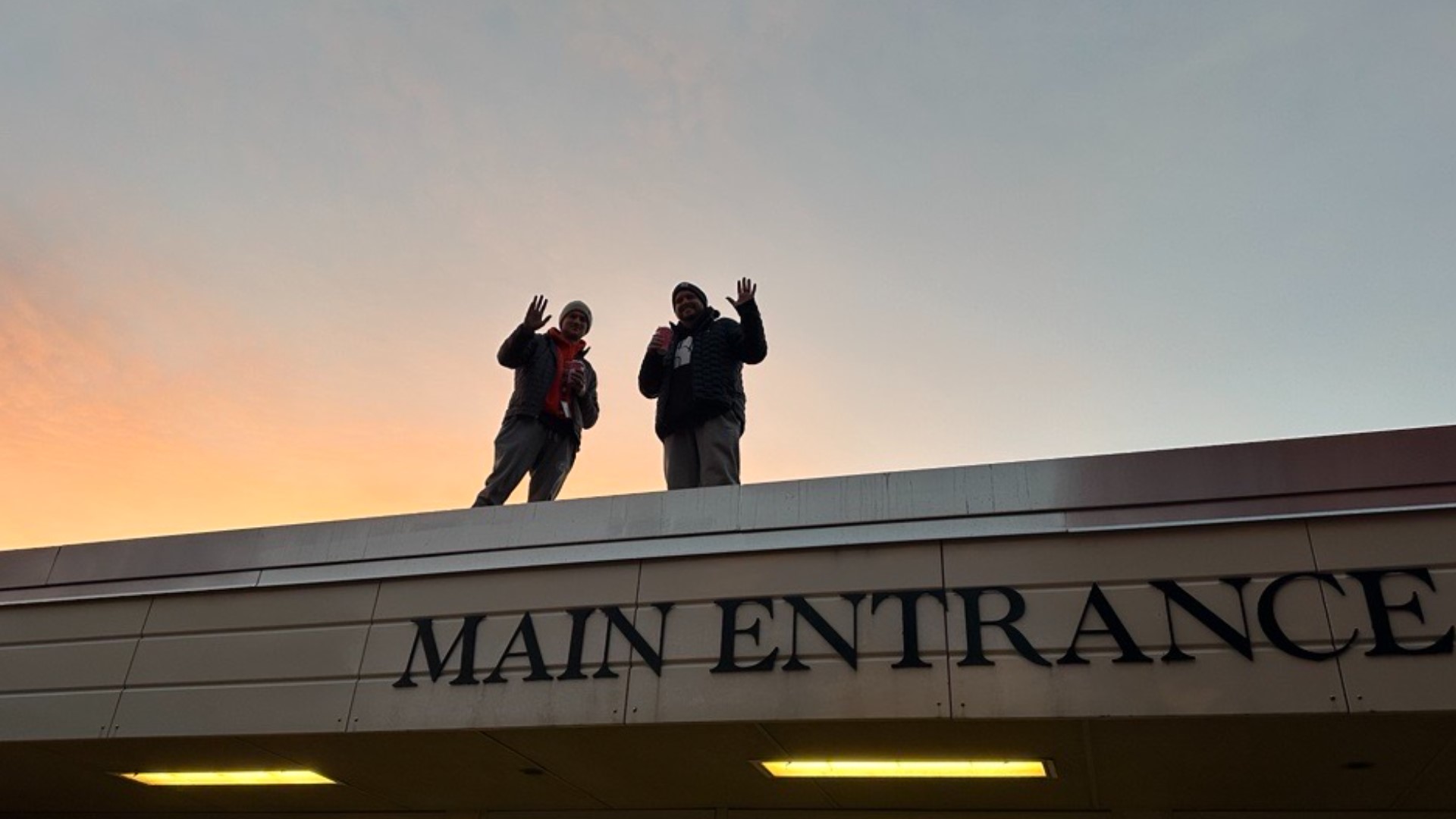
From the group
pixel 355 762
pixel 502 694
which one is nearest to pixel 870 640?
pixel 502 694

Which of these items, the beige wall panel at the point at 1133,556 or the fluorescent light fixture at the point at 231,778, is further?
the fluorescent light fixture at the point at 231,778

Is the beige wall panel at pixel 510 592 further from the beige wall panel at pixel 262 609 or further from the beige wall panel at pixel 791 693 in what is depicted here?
the beige wall panel at pixel 791 693

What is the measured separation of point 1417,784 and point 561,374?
239 inches

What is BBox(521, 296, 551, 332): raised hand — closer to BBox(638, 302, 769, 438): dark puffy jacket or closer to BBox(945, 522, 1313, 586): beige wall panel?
BBox(638, 302, 769, 438): dark puffy jacket

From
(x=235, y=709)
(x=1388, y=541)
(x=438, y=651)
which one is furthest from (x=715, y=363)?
(x=1388, y=541)

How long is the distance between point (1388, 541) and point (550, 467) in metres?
5.69

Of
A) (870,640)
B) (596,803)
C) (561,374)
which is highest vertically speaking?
(561,374)

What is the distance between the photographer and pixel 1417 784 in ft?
17.5

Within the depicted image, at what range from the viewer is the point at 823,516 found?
5.75 m

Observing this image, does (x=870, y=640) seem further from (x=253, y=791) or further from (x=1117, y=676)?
(x=253, y=791)

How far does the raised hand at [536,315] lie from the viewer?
7945 mm

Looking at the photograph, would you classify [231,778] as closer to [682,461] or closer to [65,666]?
[65,666]

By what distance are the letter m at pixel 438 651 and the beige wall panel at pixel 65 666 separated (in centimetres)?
195

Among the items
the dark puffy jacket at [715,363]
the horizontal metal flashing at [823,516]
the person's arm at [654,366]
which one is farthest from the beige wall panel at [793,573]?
the person's arm at [654,366]
